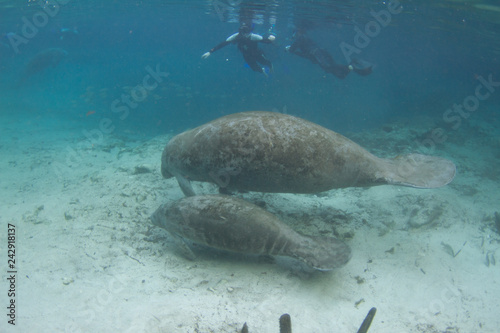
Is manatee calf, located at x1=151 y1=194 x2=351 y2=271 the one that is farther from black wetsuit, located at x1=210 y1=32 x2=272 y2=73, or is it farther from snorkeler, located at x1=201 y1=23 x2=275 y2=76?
black wetsuit, located at x1=210 y1=32 x2=272 y2=73

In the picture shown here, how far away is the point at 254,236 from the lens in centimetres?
351

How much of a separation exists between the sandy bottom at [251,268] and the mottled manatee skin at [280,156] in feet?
3.86

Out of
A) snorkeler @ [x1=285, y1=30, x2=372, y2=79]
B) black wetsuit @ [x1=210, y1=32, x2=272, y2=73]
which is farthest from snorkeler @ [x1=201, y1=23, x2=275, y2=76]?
snorkeler @ [x1=285, y1=30, x2=372, y2=79]

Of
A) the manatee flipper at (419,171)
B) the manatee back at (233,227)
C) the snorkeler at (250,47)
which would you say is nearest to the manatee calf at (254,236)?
the manatee back at (233,227)

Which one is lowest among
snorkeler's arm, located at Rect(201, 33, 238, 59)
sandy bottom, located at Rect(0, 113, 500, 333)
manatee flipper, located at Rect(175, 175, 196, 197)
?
sandy bottom, located at Rect(0, 113, 500, 333)

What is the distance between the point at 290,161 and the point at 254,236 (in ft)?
4.20

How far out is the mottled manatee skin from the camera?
12.9 feet

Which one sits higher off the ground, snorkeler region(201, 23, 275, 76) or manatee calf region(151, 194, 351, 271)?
snorkeler region(201, 23, 275, 76)

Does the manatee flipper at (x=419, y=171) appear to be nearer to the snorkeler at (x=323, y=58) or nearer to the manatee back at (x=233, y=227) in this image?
the manatee back at (x=233, y=227)

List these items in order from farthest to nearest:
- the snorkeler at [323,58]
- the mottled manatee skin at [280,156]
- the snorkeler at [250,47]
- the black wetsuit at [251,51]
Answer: the snorkeler at [323,58] → the black wetsuit at [251,51] → the snorkeler at [250,47] → the mottled manatee skin at [280,156]

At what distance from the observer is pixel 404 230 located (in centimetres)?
484

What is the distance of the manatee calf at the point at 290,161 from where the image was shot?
394 cm

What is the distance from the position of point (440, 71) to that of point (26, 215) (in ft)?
393

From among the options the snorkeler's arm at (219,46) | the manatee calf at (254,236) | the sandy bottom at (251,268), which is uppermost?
the snorkeler's arm at (219,46)
